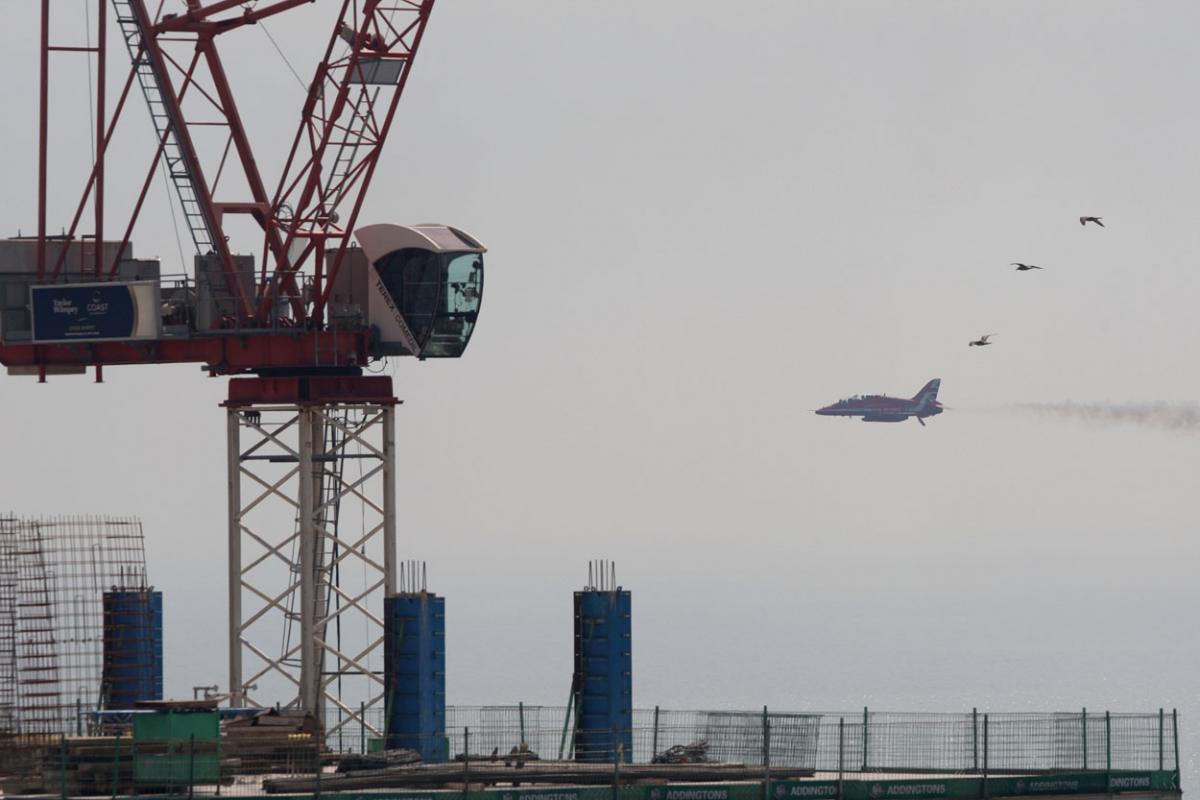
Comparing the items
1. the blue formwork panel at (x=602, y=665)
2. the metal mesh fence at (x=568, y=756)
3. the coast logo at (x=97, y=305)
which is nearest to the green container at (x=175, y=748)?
the metal mesh fence at (x=568, y=756)

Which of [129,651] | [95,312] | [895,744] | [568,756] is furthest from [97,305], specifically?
[895,744]

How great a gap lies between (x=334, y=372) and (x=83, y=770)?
92.4ft

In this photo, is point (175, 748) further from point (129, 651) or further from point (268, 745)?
point (129, 651)

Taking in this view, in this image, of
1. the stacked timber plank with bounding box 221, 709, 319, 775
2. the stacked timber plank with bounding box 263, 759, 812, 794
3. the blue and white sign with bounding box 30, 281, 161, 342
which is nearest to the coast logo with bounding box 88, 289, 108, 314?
the blue and white sign with bounding box 30, 281, 161, 342

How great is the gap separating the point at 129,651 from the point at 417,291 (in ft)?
63.9

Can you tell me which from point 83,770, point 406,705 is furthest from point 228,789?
point 406,705

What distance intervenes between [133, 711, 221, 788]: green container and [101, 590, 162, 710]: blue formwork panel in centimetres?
2666

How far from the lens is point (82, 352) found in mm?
102000

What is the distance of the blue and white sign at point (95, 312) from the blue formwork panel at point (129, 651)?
12890 mm

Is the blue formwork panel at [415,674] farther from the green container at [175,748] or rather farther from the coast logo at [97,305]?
the coast logo at [97,305]

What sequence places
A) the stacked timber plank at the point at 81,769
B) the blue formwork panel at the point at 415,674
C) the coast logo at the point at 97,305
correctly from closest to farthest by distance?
the stacked timber plank at the point at 81,769
the blue formwork panel at the point at 415,674
the coast logo at the point at 97,305

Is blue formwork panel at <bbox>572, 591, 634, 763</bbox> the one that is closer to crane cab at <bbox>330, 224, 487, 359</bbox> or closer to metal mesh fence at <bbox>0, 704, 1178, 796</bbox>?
metal mesh fence at <bbox>0, 704, 1178, 796</bbox>

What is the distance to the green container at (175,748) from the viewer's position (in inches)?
3031

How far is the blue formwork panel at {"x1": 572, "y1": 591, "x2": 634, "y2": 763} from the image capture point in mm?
93125
